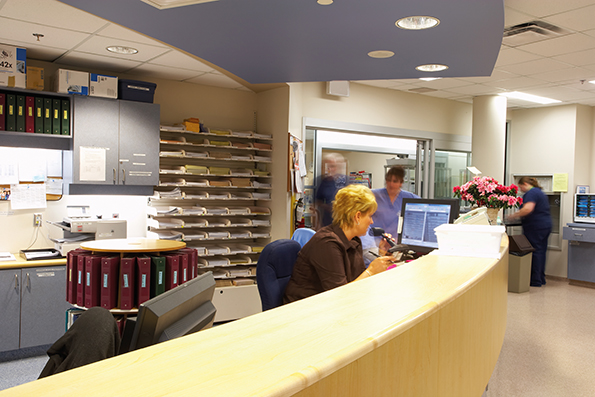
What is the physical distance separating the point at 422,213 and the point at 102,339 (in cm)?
242

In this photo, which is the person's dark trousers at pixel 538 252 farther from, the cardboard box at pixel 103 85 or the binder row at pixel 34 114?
the binder row at pixel 34 114

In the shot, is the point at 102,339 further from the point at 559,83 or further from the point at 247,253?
the point at 559,83

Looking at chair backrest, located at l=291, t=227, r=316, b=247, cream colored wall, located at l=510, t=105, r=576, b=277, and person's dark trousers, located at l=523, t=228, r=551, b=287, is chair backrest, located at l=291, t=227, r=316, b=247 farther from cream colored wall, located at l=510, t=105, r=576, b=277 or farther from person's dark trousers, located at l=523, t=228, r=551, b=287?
cream colored wall, located at l=510, t=105, r=576, b=277

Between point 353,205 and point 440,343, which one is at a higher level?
point 353,205

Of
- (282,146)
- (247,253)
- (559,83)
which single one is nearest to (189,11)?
(282,146)

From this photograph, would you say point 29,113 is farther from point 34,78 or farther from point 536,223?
point 536,223

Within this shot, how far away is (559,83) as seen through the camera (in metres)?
6.31

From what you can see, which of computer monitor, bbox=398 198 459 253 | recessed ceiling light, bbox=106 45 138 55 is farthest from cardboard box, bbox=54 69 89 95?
computer monitor, bbox=398 198 459 253

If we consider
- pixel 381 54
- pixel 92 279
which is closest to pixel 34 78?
pixel 92 279

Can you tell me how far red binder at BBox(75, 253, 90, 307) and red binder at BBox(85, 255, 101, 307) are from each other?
38 mm

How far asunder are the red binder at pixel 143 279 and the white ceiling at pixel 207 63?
1.79 metres

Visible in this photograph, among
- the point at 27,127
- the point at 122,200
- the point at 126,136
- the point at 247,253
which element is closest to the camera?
the point at 27,127

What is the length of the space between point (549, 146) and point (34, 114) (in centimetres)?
784

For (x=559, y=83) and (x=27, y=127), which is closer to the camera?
(x=27, y=127)
